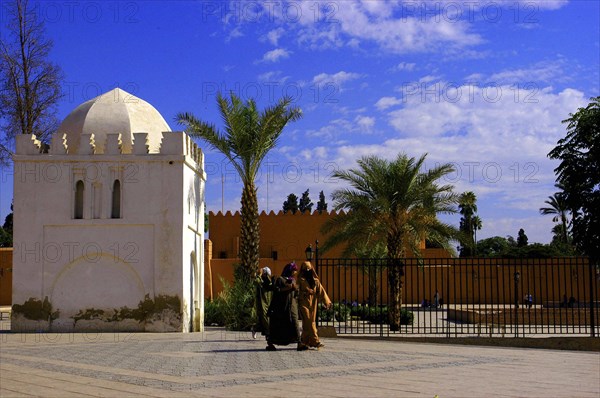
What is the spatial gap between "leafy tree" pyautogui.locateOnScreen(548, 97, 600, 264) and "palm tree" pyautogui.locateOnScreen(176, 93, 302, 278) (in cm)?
837

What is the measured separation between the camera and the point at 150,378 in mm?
8430

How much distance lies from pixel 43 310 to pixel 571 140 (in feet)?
52.1

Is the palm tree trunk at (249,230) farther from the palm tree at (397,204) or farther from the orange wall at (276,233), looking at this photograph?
the orange wall at (276,233)

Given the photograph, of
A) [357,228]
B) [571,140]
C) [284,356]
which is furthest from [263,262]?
[284,356]

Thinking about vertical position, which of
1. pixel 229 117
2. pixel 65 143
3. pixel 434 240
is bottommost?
pixel 434 240

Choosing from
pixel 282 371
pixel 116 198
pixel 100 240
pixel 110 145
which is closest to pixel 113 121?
pixel 110 145

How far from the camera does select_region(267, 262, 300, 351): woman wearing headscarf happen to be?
1273 cm

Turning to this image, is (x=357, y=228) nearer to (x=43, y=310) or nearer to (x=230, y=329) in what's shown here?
(x=230, y=329)

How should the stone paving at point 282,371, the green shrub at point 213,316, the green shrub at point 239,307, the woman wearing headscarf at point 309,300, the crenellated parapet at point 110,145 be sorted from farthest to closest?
1. the green shrub at point 213,316
2. the green shrub at point 239,307
3. the crenellated parapet at point 110,145
4. the woman wearing headscarf at point 309,300
5. the stone paving at point 282,371

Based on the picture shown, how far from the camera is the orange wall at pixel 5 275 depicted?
29.9 meters

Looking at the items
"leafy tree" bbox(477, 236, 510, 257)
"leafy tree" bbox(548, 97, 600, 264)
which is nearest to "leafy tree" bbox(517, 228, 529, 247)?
"leafy tree" bbox(477, 236, 510, 257)

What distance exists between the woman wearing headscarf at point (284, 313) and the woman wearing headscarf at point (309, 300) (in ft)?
0.46

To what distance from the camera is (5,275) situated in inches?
1199

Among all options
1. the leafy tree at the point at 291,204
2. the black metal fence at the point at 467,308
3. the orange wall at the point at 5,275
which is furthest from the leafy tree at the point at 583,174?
the leafy tree at the point at 291,204
